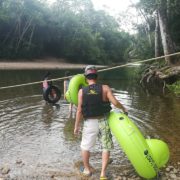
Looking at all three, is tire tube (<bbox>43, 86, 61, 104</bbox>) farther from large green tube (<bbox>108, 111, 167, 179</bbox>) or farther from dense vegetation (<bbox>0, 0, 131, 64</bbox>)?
dense vegetation (<bbox>0, 0, 131, 64</bbox>)

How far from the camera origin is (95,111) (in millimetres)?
6328

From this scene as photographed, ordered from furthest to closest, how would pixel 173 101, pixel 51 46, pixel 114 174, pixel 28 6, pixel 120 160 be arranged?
pixel 51 46, pixel 28 6, pixel 173 101, pixel 120 160, pixel 114 174

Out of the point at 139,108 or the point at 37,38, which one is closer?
the point at 139,108

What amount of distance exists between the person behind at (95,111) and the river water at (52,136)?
76 cm

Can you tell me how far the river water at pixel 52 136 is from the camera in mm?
7098

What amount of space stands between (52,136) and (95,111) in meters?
3.54

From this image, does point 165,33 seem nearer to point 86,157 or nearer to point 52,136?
point 52,136

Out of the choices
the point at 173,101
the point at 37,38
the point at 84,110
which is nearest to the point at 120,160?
the point at 84,110

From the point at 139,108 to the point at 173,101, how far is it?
9.18 feet

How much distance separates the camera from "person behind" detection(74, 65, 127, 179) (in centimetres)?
630

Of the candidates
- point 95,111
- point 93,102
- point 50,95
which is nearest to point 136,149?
point 95,111

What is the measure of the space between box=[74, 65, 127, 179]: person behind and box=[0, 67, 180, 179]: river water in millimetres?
760

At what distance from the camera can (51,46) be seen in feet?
209

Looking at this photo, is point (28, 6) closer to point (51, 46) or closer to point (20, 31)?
point (20, 31)
